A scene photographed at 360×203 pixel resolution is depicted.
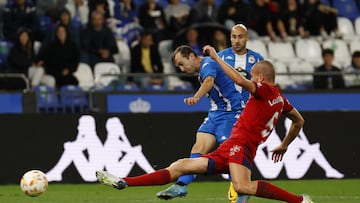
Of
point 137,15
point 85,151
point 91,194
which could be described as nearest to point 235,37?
point 91,194

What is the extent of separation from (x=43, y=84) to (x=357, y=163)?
19.1 ft

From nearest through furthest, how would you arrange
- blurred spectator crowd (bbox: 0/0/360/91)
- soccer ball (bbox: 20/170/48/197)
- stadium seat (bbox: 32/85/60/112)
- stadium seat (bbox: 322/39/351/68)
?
1. soccer ball (bbox: 20/170/48/197)
2. stadium seat (bbox: 32/85/60/112)
3. blurred spectator crowd (bbox: 0/0/360/91)
4. stadium seat (bbox: 322/39/351/68)

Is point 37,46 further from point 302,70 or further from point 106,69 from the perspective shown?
point 302,70

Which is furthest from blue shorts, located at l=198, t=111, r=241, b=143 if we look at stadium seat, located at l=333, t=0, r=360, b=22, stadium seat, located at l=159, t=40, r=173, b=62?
stadium seat, located at l=333, t=0, r=360, b=22

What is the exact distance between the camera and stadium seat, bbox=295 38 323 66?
862 inches

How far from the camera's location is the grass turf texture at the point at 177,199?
44.8 feet

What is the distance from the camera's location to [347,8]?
78.0ft

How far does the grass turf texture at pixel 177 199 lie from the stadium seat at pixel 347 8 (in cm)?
750

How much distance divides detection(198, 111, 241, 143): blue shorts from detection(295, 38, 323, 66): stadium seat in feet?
31.8

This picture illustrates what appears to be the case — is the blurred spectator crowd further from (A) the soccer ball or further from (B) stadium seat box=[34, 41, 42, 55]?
(A) the soccer ball

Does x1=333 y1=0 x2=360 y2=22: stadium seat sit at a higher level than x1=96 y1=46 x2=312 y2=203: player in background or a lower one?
higher

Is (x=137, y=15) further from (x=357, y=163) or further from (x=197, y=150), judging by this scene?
(x=197, y=150)

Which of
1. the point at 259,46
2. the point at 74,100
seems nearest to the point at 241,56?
the point at 74,100

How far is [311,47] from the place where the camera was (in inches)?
867
